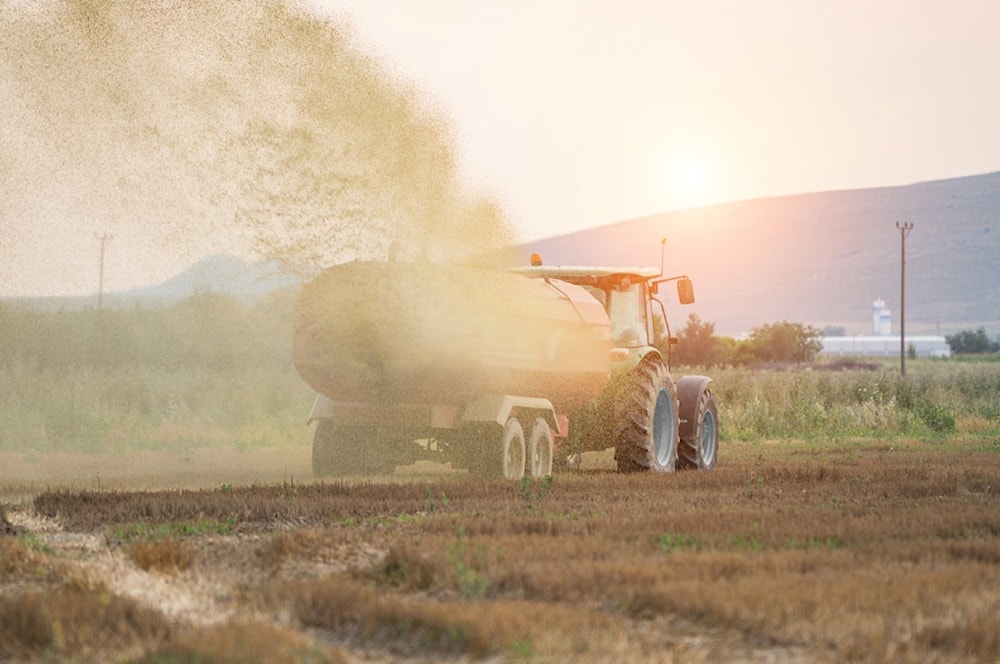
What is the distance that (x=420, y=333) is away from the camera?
15289 mm

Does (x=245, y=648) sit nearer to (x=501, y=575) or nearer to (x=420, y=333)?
(x=501, y=575)

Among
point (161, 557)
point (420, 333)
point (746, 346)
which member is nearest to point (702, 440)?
point (420, 333)

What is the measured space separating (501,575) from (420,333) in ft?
22.7

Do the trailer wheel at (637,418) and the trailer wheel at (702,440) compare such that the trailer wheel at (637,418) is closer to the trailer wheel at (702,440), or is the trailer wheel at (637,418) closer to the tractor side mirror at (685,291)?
the tractor side mirror at (685,291)

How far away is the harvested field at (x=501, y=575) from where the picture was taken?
22.9 feet

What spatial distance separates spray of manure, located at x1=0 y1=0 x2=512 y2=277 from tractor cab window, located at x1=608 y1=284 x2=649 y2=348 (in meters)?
2.55

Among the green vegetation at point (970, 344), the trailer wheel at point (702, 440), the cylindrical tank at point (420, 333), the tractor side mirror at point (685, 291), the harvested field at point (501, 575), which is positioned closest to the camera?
the harvested field at point (501, 575)

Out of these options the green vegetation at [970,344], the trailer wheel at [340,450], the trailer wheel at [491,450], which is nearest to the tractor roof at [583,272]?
the trailer wheel at [491,450]

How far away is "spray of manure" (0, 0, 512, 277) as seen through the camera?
18094mm

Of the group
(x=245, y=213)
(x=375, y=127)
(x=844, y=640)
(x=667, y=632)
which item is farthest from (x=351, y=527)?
(x=375, y=127)

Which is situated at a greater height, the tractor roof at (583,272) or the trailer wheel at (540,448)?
the tractor roof at (583,272)

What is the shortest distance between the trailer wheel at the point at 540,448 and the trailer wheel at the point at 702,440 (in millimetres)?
3157

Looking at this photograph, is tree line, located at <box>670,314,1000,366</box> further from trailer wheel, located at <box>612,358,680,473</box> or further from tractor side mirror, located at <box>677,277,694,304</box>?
trailer wheel, located at <box>612,358,680,473</box>

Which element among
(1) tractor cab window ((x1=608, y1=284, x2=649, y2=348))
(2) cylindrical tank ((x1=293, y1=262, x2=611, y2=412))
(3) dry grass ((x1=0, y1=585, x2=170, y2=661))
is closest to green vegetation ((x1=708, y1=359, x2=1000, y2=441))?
(1) tractor cab window ((x1=608, y1=284, x2=649, y2=348))
